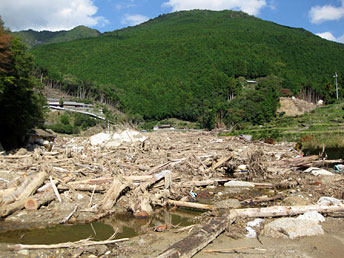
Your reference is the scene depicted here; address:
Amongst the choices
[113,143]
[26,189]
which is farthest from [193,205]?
[113,143]

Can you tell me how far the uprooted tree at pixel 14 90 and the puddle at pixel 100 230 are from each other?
1155cm

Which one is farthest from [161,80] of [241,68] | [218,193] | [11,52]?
[218,193]

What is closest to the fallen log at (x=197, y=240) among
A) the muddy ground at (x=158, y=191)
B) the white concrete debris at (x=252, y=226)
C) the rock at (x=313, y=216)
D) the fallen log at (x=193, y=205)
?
the muddy ground at (x=158, y=191)

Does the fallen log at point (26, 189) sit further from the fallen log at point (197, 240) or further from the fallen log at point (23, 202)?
the fallen log at point (197, 240)

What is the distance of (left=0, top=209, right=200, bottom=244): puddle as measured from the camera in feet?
21.0

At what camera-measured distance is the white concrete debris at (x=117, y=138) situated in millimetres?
18917

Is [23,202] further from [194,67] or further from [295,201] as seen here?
[194,67]

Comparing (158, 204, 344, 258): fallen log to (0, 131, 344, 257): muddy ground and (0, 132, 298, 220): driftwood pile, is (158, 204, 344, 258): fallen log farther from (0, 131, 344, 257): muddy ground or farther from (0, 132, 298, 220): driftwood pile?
(0, 132, 298, 220): driftwood pile

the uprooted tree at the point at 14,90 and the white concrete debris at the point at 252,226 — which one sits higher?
the uprooted tree at the point at 14,90

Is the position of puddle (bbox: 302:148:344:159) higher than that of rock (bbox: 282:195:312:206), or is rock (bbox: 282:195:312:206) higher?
rock (bbox: 282:195:312:206)

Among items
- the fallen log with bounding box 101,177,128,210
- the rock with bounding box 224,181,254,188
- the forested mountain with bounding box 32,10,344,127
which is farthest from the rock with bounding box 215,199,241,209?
the forested mountain with bounding box 32,10,344,127

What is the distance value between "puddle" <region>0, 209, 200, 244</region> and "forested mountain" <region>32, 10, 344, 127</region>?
63241mm

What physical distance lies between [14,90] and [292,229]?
19.1 m

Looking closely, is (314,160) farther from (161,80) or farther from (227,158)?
(161,80)
